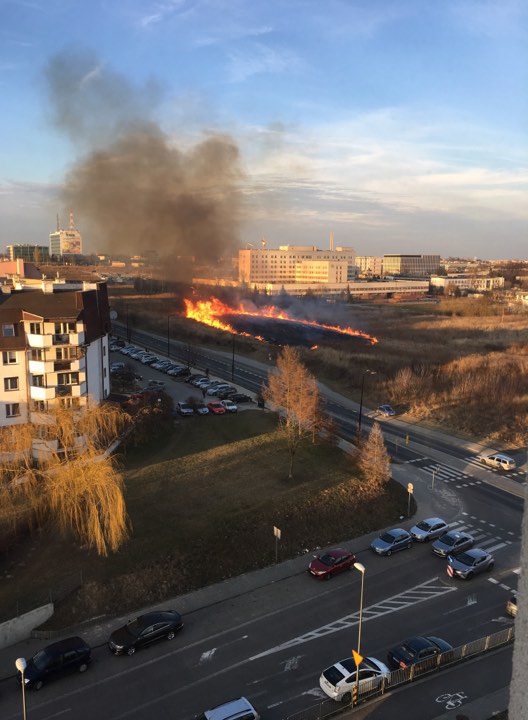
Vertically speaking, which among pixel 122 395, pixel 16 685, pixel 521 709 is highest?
pixel 521 709

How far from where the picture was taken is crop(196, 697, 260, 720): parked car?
11.1 m

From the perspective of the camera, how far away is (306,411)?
25516mm

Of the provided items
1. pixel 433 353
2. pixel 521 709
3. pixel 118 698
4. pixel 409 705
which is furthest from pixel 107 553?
pixel 433 353

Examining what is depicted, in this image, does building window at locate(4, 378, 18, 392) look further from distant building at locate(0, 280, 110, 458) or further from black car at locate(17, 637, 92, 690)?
black car at locate(17, 637, 92, 690)

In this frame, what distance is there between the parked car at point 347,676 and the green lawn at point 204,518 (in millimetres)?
5600

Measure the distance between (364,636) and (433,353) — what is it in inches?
1665

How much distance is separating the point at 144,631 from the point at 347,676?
5326 mm

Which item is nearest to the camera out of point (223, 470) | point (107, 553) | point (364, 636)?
point (364, 636)

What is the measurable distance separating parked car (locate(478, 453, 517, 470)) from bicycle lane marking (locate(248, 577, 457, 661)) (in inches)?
441

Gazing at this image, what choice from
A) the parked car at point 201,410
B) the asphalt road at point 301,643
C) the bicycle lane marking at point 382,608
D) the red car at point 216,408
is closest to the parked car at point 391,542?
the asphalt road at point 301,643

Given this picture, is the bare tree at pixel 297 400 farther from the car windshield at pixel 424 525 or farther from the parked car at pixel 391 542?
the car windshield at pixel 424 525

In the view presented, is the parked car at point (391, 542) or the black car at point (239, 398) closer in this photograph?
the parked car at point (391, 542)

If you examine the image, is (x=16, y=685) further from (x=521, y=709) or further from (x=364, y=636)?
(x=521, y=709)

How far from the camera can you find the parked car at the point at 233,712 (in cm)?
1106
